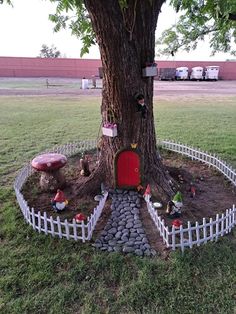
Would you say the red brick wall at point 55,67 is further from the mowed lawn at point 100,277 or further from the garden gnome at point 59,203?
the mowed lawn at point 100,277

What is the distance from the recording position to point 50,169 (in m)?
5.30

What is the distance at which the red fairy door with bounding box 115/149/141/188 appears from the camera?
5297mm

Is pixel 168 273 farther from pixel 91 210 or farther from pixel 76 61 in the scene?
pixel 76 61

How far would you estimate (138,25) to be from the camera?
4598mm

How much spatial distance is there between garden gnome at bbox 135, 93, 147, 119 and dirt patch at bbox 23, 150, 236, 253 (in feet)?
5.30

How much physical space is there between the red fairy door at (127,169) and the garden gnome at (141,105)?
759mm

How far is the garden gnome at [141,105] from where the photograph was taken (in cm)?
493

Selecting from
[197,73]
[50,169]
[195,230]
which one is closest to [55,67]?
[197,73]

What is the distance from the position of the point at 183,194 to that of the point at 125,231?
1673 mm

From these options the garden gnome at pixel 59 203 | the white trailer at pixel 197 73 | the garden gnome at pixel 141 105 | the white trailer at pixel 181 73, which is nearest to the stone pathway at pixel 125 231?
the garden gnome at pixel 59 203

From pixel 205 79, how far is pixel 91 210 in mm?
35399

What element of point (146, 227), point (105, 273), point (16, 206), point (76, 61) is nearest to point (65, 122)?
point (16, 206)

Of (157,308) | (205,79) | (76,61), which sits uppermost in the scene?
(76,61)

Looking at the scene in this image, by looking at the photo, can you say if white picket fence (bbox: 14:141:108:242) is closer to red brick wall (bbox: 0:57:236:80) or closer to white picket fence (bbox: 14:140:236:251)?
white picket fence (bbox: 14:140:236:251)
